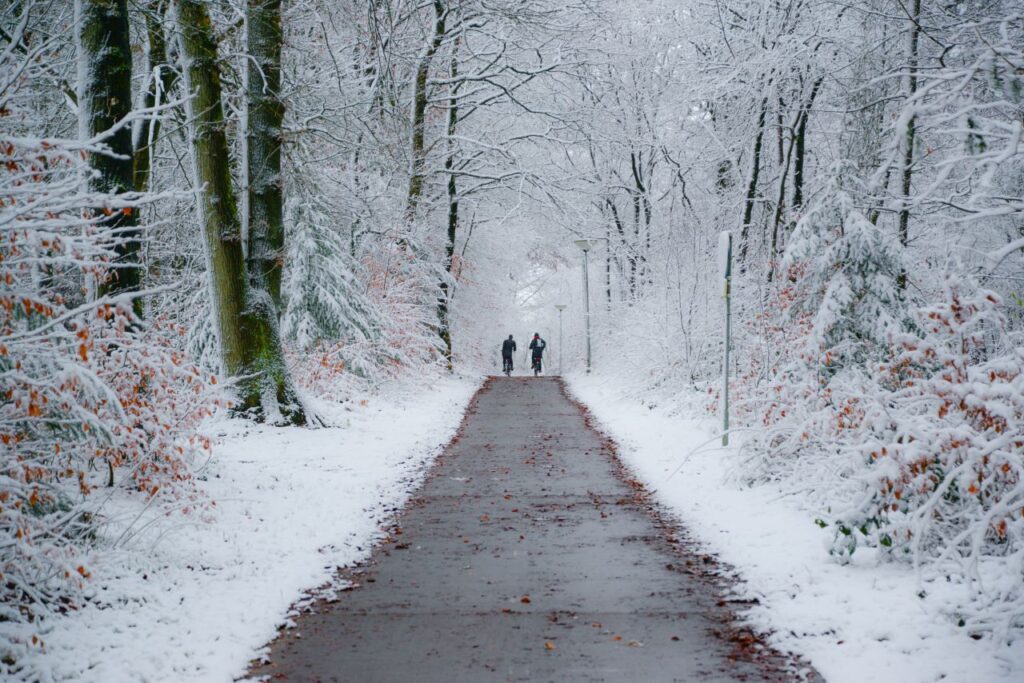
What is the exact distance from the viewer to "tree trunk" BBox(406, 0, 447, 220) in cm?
1877

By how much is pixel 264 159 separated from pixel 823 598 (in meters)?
10.4

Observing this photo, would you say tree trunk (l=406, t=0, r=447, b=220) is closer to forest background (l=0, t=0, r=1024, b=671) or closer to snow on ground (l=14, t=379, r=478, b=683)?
forest background (l=0, t=0, r=1024, b=671)

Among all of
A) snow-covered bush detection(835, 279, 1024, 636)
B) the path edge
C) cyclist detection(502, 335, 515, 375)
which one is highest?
snow-covered bush detection(835, 279, 1024, 636)

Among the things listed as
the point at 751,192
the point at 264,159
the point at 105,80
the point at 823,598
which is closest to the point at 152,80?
the point at 264,159

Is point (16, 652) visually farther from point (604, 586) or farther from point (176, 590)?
point (604, 586)

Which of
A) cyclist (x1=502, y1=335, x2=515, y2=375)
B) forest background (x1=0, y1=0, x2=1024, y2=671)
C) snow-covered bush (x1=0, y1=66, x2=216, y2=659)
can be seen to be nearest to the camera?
snow-covered bush (x1=0, y1=66, x2=216, y2=659)

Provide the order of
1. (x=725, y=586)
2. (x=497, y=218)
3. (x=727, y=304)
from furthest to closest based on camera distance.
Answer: (x=497, y=218) < (x=727, y=304) < (x=725, y=586)

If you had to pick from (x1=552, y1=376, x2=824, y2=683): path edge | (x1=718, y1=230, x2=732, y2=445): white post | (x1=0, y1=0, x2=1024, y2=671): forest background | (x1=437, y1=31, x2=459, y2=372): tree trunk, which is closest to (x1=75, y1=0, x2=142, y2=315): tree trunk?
(x1=0, y1=0, x2=1024, y2=671): forest background

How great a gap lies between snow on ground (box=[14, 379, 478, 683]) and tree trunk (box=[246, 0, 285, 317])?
2.84 metres

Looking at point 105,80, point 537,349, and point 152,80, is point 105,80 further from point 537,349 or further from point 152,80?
point 537,349

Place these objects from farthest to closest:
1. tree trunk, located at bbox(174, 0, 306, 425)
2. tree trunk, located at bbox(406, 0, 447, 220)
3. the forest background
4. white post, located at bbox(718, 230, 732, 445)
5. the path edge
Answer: tree trunk, located at bbox(406, 0, 447, 220), tree trunk, located at bbox(174, 0, 306, 425), white post, located at bbox(718, 230, 732, 445), the forest background, the path edge

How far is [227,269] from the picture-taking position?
11.4m

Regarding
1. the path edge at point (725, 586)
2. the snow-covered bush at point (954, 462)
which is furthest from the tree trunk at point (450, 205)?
the snow-covered bush at point (954, 462)

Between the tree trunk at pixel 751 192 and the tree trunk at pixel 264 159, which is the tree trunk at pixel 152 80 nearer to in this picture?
the tree trunk at pixel 264 159
